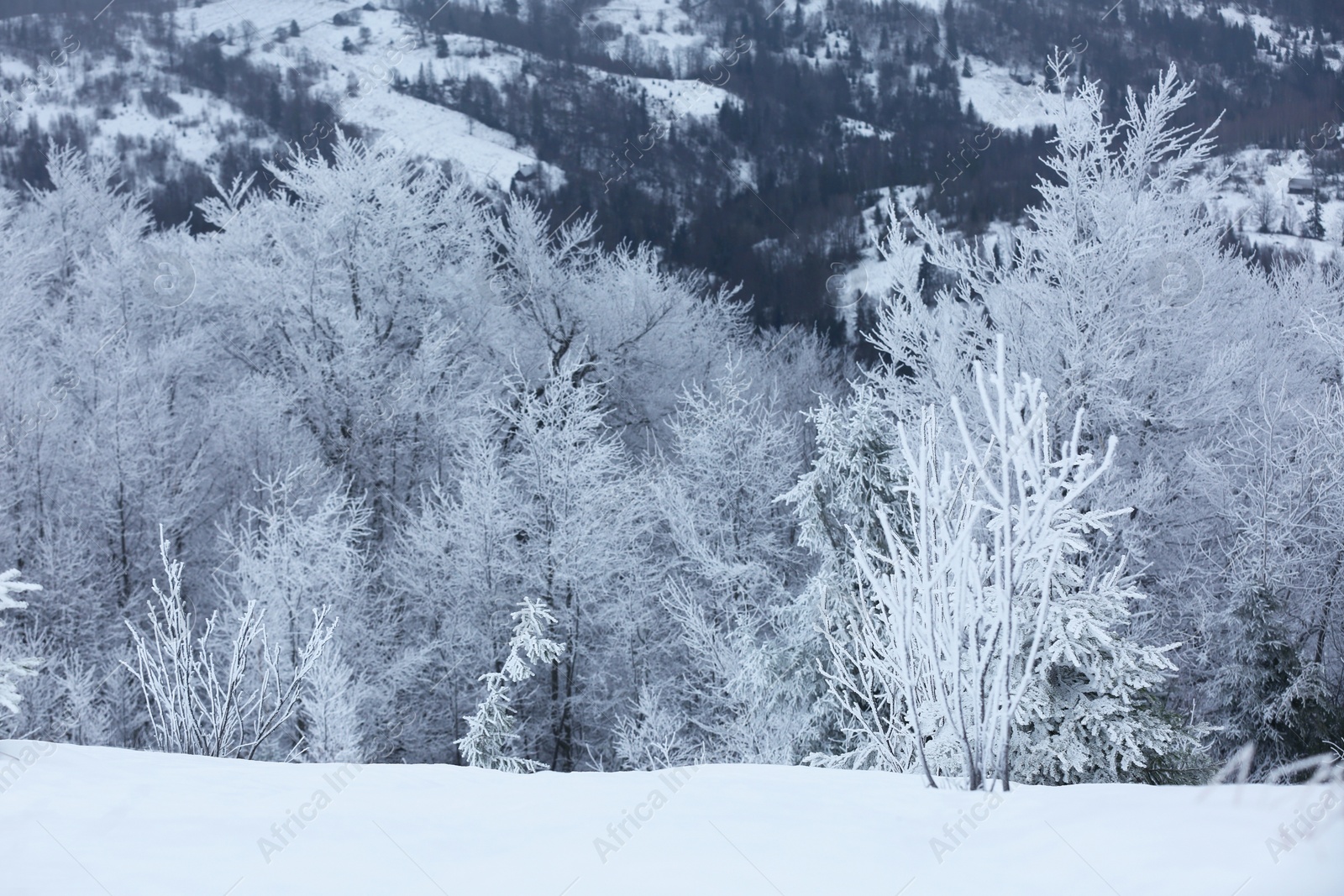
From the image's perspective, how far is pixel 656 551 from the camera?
19.0m

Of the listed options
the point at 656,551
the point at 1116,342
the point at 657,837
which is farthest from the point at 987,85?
the point at 657,837

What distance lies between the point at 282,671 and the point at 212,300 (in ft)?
34.2

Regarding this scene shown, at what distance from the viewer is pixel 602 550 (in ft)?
50.3

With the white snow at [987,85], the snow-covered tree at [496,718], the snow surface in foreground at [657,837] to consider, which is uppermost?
the white snow at [987,85]

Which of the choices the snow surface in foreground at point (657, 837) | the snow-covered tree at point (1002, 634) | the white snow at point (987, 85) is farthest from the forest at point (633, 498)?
the white snow at point (987, 85)

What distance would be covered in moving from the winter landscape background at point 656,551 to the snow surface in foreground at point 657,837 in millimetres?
20

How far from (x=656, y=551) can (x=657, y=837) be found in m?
16.1

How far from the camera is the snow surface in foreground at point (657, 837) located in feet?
7.99

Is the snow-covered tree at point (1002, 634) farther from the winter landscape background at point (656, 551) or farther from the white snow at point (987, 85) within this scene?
the white snow at point (987, 85)

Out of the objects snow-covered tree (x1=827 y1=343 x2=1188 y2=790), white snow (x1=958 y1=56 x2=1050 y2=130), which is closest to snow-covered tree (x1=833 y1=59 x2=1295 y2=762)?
snow-covered tree (x1=827 y1=343 x2=1188 y2=790)

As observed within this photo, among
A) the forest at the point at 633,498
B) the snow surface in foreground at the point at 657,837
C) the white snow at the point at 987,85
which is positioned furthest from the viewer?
the white snow at the point at 987,85

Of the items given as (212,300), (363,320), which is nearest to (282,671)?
(363,320)

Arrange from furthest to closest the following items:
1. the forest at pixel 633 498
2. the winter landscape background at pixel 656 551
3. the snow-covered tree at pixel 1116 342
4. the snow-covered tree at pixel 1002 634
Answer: the snow-covered tree at pixel 1116 342 → the forest at pixel 633 498 → the snow-covered tree at pixel 1002 634 → the winter landscape background at pixel 656 551

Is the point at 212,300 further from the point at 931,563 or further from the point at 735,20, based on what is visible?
the point at 735,20
